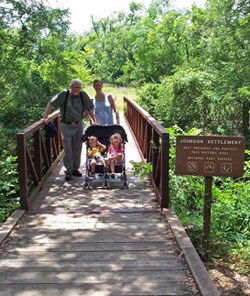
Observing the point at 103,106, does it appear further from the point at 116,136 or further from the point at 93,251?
the point at 93,251

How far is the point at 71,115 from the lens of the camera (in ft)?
21.2

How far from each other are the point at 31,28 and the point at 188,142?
8345 millimetres

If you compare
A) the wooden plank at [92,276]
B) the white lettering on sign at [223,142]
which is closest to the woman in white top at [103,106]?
the white lettering on sign at [223,142]

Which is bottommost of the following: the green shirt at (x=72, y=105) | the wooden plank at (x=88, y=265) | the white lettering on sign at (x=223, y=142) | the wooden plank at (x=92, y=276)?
the wooden plank at (x=92, y=276)

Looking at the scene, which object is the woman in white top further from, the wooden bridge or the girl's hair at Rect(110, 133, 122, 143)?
the wooden bridge

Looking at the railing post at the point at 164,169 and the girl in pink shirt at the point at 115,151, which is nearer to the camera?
the railing post at the point at 164,169

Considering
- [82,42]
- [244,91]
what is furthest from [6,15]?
[82,42]

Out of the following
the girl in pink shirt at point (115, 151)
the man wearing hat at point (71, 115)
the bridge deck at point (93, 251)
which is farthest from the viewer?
the man wearing hat at point (71, 115)

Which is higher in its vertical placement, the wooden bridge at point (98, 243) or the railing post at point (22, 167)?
the railing post at point (22, 167)

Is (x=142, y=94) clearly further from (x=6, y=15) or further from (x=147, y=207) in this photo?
(x=147, y=207)

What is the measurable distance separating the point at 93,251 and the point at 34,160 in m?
2.57

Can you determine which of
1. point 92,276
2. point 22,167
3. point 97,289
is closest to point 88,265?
point 92,276

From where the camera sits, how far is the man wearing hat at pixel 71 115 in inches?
252

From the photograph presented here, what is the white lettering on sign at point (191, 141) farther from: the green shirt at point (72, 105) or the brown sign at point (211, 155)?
the green shirt at point (72, 105)
